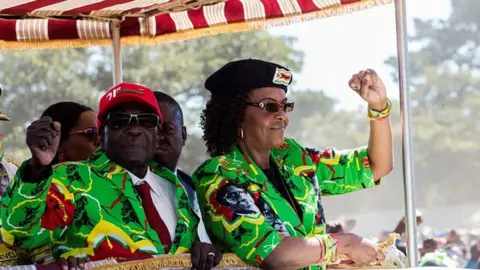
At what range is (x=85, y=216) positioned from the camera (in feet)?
11.4

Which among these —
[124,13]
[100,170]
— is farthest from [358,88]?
[124,13]

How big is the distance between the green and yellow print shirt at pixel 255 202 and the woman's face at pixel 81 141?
0.68 metres

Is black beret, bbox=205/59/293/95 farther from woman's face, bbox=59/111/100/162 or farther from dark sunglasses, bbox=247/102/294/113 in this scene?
woman's face, bbox=59/111/100/162

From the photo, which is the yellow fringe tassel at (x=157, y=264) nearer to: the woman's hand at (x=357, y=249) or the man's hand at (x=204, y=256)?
the man's hand at (x=204, y=256)

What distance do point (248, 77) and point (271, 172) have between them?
1.22 ft

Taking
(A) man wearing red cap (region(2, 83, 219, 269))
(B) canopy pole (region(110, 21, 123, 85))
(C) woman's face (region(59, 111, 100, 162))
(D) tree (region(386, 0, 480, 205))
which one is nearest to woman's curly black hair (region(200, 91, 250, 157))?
(A) man wearing red cap (region(2, 83, 219, 269))

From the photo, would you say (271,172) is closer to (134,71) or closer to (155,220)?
(155,220)

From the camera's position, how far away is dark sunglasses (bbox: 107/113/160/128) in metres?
3.68

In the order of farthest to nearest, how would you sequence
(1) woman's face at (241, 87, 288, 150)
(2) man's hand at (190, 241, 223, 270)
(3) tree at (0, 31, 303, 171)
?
(3) tree at (0, 31, 303, 171), (1) woman's face at (241, 87, 288, 150), (2) man's hand at (190, 241, 223, 270)

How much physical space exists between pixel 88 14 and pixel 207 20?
1.93 feet

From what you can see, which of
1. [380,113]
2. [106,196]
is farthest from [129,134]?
[380,113]

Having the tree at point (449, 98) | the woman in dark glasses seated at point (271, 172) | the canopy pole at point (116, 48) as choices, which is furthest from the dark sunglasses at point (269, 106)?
the tree at point (449, 98)

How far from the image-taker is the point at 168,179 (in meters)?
3.87

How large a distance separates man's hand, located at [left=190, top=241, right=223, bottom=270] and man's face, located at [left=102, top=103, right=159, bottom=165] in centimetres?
36
